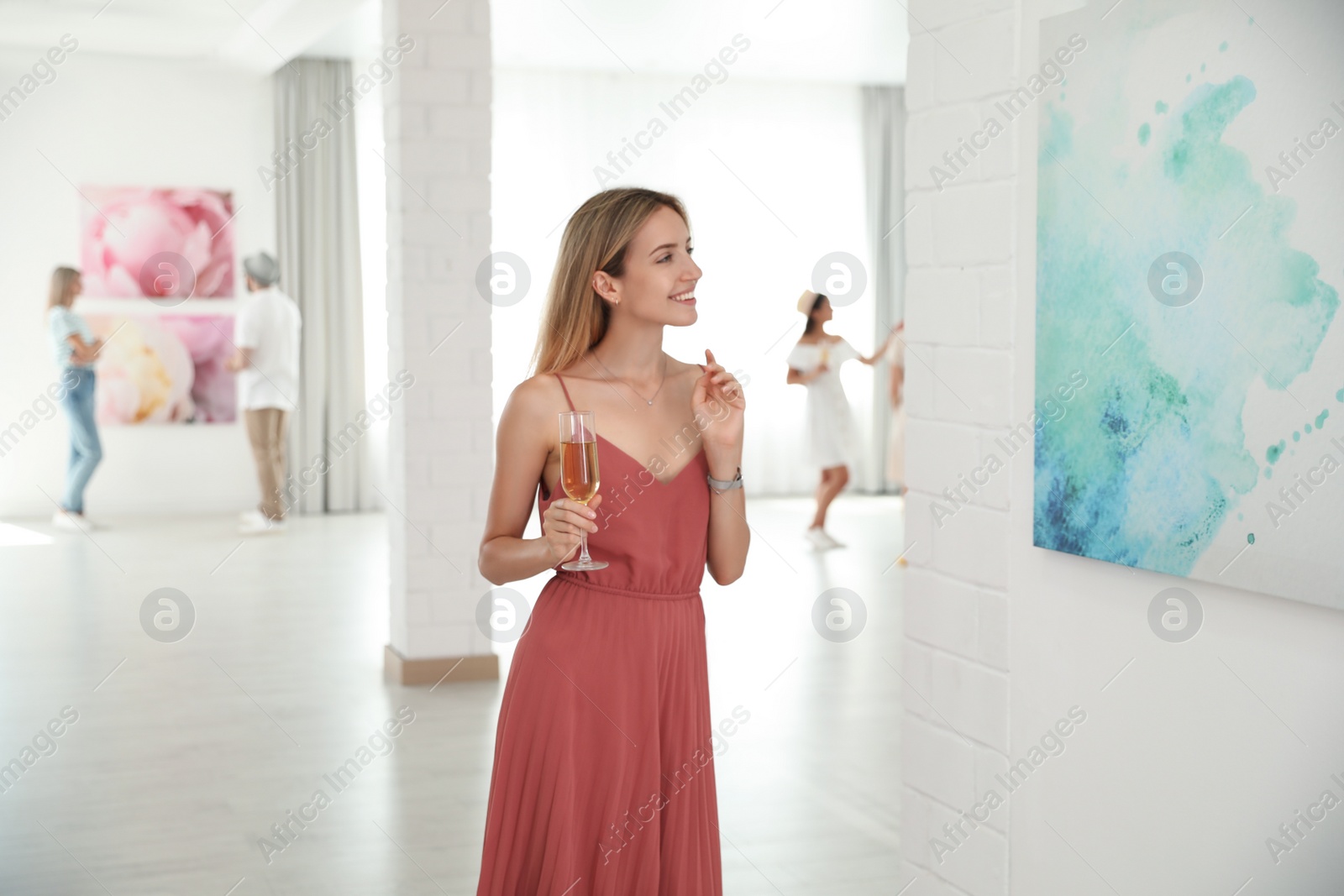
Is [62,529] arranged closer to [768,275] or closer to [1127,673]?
[768,275]

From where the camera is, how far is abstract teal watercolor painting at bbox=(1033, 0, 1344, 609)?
1487mm

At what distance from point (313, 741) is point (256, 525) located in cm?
506

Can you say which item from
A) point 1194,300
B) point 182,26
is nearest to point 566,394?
point 1194,300

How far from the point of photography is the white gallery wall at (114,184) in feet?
30.9

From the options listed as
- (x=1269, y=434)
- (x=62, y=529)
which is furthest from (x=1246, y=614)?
(x=62, y=529)

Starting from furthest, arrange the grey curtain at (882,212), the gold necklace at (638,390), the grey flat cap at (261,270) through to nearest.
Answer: the grey curtain at (882,212)
the grey flat cap at (261,270)
the gold necklace at (638,390)

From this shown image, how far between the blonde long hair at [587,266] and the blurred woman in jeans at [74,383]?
7451 mm

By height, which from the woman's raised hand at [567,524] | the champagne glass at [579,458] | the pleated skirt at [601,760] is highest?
the champagne glass at [579,458]

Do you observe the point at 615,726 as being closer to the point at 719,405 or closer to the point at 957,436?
the point at 719,405

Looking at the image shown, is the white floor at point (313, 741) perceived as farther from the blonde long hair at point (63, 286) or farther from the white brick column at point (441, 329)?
the blonde long hair at point (63, 286)

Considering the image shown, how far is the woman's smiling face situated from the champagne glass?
24 centimetres

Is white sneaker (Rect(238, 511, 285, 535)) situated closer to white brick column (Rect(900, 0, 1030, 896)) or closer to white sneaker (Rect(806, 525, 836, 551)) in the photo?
white sneaker (Rect(806, 525, 836, 551))

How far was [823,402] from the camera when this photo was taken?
8.33 meters

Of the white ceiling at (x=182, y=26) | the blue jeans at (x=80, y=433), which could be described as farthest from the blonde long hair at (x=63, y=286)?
the white ceiling at (x=182, y=26)
